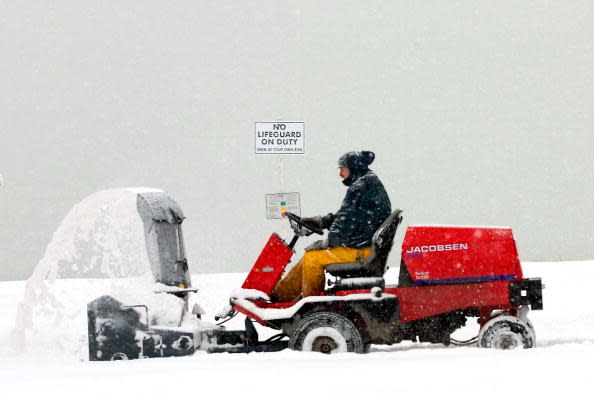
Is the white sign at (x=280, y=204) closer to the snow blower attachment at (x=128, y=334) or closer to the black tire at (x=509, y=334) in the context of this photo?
the snow blower attachment at (x=128, y=334)

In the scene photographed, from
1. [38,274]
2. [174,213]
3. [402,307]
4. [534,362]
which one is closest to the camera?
[534,362]

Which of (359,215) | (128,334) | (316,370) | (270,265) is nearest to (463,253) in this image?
(359,215)

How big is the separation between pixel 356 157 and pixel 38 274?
318 centimetres

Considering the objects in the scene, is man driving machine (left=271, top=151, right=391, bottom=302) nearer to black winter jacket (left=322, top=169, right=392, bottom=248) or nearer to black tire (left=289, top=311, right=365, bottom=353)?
black winter jacket (left=322, top=169, right=392, bottom=248)

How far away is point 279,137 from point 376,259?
4039mm

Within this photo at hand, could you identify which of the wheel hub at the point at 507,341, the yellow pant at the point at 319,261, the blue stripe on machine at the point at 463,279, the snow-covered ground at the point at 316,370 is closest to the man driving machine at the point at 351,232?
the yellow pant at the point at 319,261

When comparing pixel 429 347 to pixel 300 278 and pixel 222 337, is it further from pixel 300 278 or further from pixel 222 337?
pixel 222 337

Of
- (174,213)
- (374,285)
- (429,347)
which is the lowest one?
(429,347)

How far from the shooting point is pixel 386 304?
7.30 meters

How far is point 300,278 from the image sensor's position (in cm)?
769

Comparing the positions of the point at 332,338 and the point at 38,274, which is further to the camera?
the point at 38,274

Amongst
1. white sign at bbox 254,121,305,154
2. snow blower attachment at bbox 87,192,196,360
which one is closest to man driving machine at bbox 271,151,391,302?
snow blower attachment at bbox 87,192,196,360

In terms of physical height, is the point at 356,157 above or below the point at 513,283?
above

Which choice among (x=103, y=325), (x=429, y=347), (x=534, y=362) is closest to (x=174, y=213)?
(x=103, y=325)
